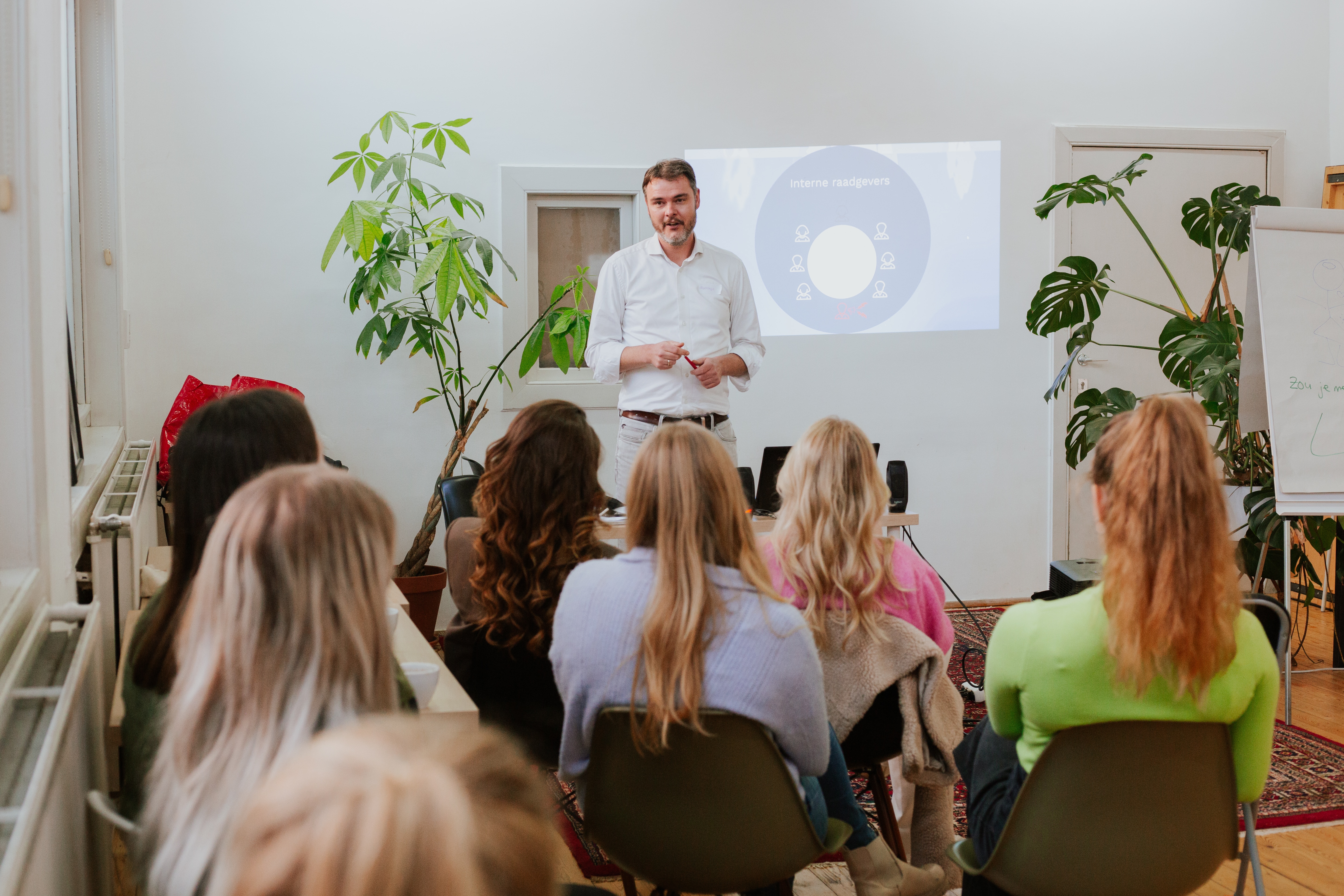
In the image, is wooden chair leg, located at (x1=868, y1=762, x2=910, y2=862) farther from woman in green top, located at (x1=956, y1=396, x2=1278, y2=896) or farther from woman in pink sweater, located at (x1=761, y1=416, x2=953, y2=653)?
woman in green top, located at (x1=956, y1=396, x2=1278, y2=896)

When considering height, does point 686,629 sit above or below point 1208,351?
below

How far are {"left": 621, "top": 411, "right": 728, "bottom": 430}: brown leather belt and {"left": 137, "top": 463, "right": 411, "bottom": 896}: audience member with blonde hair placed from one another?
2723 mm

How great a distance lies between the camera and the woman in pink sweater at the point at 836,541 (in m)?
2.00

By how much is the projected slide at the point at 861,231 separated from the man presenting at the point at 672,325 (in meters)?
1.11

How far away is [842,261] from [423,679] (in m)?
3.93

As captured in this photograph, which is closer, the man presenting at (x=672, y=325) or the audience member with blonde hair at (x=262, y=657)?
the audience member with blonde hair at (x=262, y=657)

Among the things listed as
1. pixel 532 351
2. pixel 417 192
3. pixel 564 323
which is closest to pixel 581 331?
pixel 564 323

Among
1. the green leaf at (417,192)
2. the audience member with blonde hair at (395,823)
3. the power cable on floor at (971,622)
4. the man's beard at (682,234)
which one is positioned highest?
the green leaf at (417,192)

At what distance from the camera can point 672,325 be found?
387cm

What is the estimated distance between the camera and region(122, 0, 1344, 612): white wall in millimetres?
4441

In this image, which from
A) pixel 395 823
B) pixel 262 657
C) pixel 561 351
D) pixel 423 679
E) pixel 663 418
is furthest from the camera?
pixel 561 351

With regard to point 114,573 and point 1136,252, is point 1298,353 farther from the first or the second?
point 114,573

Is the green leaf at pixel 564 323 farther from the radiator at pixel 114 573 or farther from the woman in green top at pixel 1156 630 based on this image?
the woman in green top at pixel 1156 630

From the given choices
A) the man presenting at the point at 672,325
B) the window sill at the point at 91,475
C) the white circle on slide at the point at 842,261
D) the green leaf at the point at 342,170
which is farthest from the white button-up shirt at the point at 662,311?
the window sill at the point at 91,475
